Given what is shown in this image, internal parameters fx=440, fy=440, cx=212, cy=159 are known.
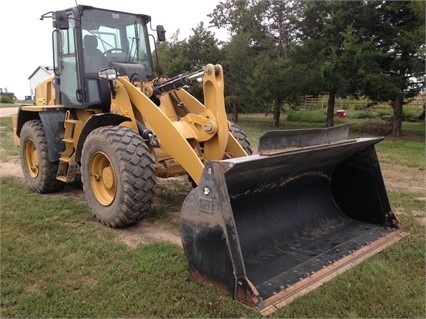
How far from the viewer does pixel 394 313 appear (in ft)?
9.69

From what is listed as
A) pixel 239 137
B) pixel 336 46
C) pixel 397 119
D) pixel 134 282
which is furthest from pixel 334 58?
pixel 134 282

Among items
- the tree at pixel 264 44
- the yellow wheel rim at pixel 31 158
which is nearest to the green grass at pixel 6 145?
the yellow wheel rim at pixel 31 158

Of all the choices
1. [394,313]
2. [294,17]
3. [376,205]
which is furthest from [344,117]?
[394,313]

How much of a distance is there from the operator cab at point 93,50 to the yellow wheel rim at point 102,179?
2.92ft

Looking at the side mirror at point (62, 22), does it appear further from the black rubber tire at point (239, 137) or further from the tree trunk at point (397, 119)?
the tree trunk at point (397, 119)

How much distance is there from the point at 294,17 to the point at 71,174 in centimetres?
1314

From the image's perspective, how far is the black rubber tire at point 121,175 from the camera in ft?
13.9

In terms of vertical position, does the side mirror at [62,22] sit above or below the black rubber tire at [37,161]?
above

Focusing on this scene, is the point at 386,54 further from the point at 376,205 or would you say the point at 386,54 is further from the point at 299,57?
the point at 376,205

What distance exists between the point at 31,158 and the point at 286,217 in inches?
167

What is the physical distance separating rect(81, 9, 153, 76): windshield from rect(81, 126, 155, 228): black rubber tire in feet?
4.39

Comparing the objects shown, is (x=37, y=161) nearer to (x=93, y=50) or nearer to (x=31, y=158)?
(x=31, y=158)

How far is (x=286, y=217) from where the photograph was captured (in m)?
4.17

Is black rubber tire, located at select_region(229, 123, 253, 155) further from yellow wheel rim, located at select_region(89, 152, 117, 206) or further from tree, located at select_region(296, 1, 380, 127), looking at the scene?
tree, located at select_region(296, 1, 380, 127)
